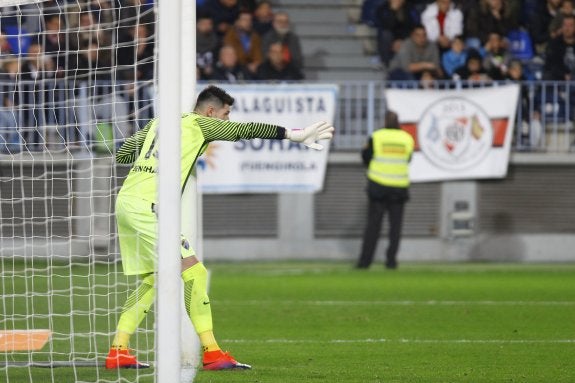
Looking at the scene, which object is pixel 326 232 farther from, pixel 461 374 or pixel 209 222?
pixel 461 374

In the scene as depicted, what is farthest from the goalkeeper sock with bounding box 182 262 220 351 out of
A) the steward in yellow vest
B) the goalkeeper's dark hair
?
the steward in yellow vest

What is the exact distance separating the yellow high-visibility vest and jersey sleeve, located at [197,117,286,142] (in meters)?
9.53

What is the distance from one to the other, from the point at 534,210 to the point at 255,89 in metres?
4.47

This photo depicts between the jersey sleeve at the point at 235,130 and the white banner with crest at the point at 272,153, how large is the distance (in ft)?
34.6

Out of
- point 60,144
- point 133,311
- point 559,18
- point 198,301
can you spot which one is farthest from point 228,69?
point 198,301

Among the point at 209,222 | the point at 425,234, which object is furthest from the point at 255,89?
the point at 425,234

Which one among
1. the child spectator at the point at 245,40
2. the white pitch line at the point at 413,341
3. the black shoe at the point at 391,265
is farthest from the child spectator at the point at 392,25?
the white pitch line at the point at 413,341

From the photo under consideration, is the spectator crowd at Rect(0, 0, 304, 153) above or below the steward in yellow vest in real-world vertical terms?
above

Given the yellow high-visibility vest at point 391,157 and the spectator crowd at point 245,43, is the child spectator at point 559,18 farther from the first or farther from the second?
the yellow high-visibility vest at point 391,157

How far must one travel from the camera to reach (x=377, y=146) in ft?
58.5

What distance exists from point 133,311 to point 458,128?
11.3 meters

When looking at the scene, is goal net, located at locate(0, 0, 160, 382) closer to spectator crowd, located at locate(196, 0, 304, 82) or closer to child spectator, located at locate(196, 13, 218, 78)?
child spectator, located at locate(196, 13, 218, 78)

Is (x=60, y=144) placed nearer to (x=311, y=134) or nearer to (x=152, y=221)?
(x=152, y=221)

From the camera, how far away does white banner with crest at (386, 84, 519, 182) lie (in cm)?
1927
